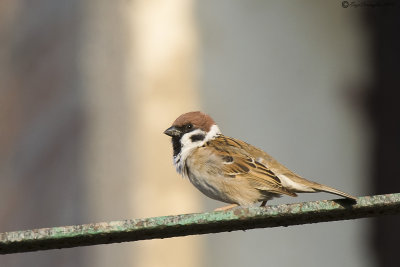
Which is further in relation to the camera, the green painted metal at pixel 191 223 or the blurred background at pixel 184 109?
the blurred background at pixel 184 109

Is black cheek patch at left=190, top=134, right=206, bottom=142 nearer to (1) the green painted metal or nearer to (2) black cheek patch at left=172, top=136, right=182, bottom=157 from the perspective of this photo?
(2) black cheek patch at left=172, top=136, right=182, bottom=157

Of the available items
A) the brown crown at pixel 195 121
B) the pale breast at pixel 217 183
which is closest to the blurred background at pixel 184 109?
the brown crown at pixel 195 121

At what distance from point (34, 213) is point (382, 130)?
187cm

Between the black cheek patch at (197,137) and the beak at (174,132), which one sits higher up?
the beak at (174,132)

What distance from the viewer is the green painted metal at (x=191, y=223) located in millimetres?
2064

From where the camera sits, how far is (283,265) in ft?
15.8

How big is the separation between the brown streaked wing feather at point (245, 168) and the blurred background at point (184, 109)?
973 millimetres

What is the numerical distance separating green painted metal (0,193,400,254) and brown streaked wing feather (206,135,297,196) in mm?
1304

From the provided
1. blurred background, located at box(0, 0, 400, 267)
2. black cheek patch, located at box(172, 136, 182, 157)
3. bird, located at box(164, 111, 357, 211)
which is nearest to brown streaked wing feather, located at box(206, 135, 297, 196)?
bird, located at box(164, 111, 357, 211)

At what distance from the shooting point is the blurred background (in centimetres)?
469

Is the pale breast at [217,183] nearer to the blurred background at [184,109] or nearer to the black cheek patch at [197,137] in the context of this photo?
the black cheek patch at [197,137]

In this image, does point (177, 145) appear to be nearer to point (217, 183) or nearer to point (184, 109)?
point (217, 183)

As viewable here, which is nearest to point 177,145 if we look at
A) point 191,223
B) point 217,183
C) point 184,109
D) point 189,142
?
point 189,142

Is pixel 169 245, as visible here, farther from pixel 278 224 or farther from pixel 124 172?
pixel 278 224
